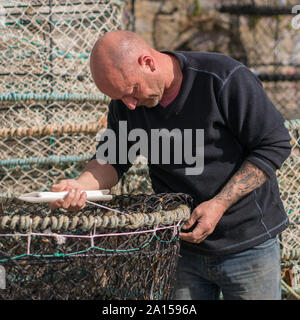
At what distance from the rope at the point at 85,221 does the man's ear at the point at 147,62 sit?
378 mm

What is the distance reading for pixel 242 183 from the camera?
4.09 feet

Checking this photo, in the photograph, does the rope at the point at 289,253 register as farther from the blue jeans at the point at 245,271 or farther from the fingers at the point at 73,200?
the fingers at the point at 73,200

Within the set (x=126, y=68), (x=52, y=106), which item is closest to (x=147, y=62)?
(x=126, y=68)

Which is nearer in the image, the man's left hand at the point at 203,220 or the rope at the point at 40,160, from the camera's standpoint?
the man's left hand at the point at 203,220

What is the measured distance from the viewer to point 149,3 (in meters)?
5.70

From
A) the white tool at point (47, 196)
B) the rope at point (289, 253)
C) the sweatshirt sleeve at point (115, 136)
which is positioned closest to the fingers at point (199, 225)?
the white tool at point (47, 196)

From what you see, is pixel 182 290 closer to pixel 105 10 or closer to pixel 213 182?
pixel 213 182

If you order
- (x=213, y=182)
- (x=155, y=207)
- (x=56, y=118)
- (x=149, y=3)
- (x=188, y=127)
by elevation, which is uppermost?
(x=149, y=3)

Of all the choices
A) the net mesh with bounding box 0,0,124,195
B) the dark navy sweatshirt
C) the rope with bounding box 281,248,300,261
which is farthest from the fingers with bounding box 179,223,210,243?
the net mesh with bounding box 0,0,124,195

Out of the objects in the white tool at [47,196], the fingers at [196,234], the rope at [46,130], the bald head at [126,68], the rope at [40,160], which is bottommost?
the fingers at [196,234]

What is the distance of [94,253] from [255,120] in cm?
54

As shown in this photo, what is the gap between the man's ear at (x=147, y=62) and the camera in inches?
47.2
